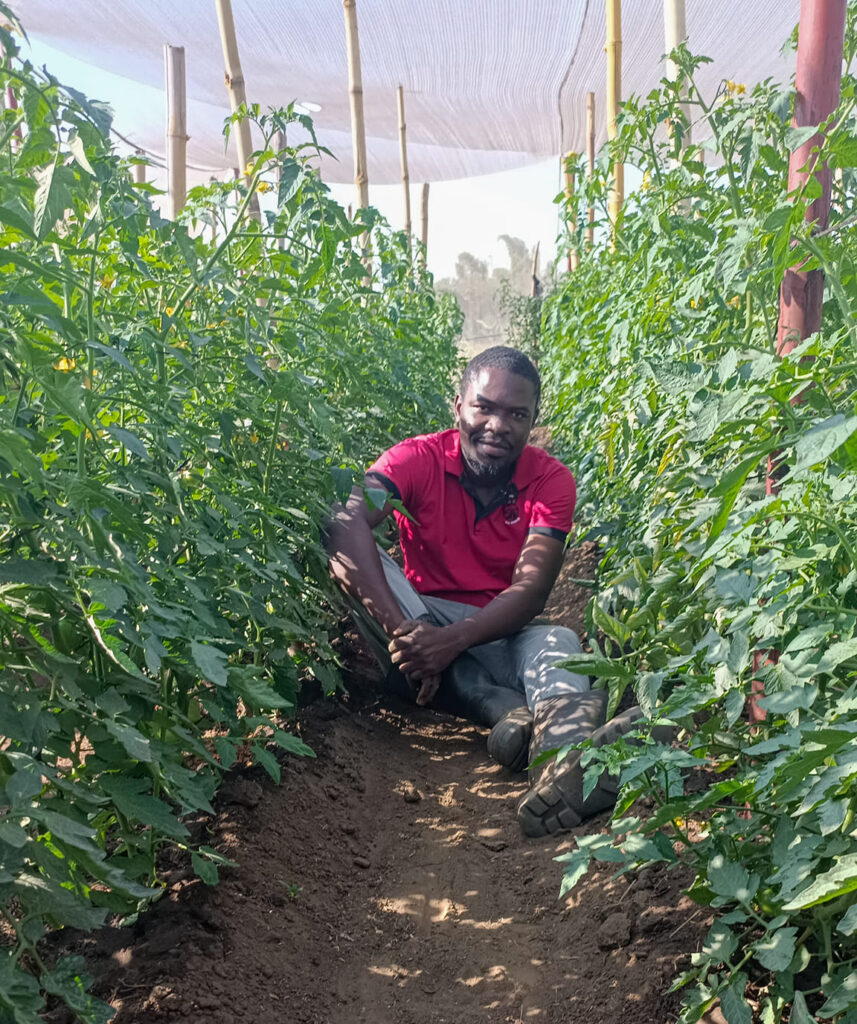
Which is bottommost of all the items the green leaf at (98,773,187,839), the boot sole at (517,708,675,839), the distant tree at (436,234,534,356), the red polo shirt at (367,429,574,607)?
the boot sole at (517,708,675,839)

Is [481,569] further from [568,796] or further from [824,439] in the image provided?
[824,439]

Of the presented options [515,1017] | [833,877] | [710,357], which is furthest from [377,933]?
[710,357]

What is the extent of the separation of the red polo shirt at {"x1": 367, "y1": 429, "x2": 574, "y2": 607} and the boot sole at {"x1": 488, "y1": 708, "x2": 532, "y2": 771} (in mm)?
592

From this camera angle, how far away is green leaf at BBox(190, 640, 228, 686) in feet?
4.03

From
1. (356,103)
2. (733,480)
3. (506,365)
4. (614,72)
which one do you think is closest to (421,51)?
(356,103)

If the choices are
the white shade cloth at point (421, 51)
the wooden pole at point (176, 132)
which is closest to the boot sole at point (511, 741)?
the wooden pole at point (176, 132)

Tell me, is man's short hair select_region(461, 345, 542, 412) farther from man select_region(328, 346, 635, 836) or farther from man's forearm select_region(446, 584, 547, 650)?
man's forearm select_region(446, 584, 547, 650)

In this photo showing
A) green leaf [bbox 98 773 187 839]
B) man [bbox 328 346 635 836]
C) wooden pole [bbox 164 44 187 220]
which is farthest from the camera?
wooden pole [bbox 164 44 187 220]

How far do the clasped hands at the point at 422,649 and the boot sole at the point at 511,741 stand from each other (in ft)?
0.80

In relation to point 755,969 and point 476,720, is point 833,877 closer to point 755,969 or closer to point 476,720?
point 755,969

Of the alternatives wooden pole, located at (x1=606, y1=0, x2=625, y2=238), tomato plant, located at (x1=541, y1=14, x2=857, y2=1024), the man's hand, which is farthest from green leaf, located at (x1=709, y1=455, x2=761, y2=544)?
wooden pole, located at (x1=606, y1=0, x2=625, y2=238)

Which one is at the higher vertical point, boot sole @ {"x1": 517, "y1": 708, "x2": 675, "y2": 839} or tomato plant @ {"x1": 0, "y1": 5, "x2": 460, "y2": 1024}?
tomato plant @ {"x1": 0, "y1": 5, "x2": 460, "y2": 1024}

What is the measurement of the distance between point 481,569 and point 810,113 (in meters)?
1.63

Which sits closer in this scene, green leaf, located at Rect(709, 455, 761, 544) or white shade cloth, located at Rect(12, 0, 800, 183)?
green leaf, located at Rect(709, 455, 761, 544)
